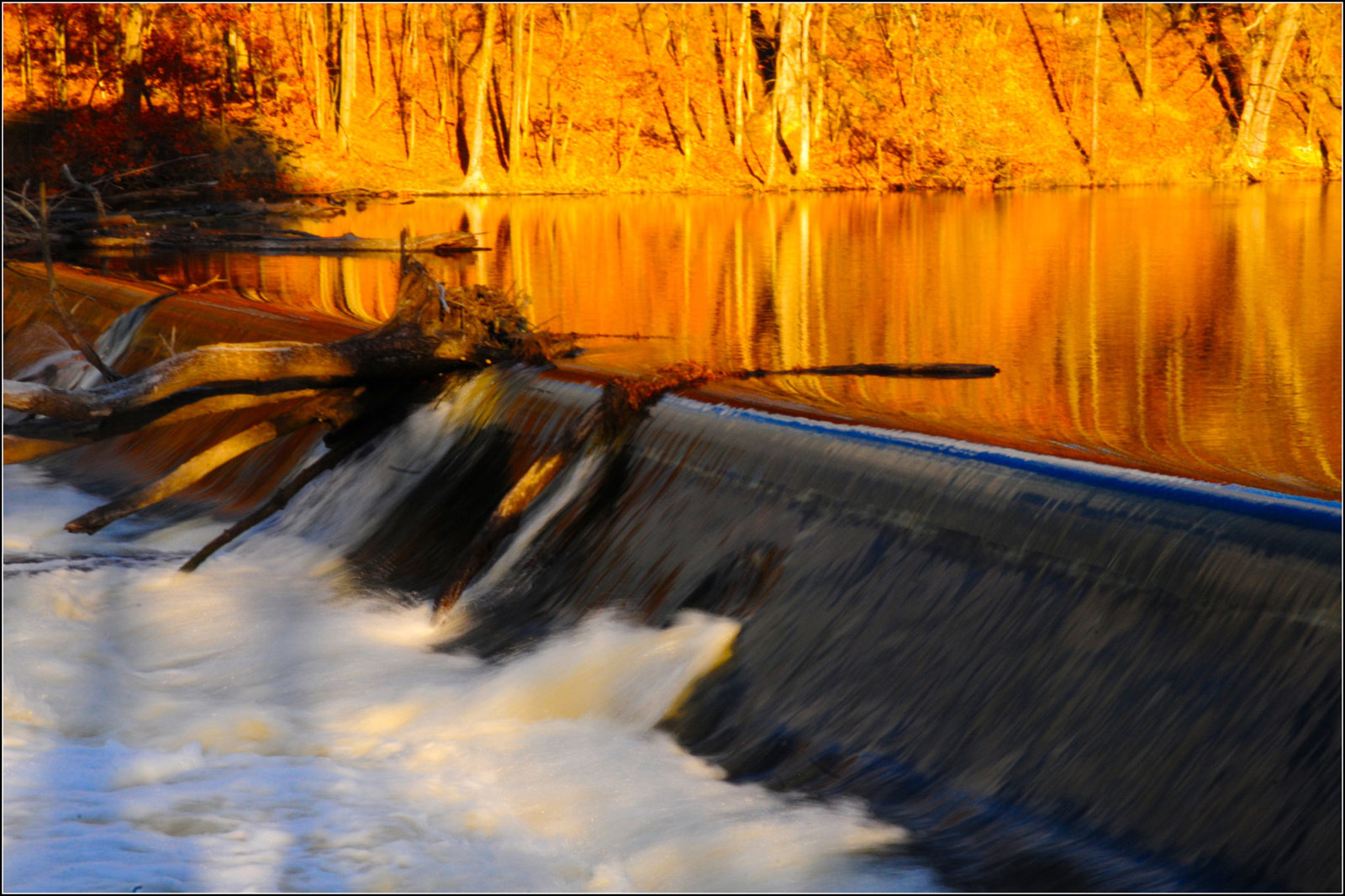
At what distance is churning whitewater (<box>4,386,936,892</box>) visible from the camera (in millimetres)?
4227

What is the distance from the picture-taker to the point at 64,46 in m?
28.0

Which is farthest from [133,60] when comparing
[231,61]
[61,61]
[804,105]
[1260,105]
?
[1260,105]

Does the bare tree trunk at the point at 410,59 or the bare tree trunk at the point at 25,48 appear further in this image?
the bare tree trunk at the point at 410,59

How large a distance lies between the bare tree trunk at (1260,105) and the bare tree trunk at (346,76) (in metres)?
20.2

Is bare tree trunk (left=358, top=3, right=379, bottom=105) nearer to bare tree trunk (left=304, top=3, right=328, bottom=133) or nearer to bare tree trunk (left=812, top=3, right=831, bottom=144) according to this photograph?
bare tree trunk (left=304, top=3, right=328, bottom=133)

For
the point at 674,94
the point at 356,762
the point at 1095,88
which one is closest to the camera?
the point at 356,762

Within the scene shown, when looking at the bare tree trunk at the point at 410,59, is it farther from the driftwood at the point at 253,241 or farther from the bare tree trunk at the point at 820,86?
the driftwood at the point at 253,241

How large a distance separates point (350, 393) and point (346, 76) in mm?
23930

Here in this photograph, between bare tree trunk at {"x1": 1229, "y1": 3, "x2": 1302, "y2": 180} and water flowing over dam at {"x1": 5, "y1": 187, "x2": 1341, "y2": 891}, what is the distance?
3053 centimetres

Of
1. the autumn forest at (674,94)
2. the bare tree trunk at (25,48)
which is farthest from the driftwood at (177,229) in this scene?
the bare tree trunk at (25,48)

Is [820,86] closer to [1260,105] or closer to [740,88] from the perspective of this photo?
[740,88]

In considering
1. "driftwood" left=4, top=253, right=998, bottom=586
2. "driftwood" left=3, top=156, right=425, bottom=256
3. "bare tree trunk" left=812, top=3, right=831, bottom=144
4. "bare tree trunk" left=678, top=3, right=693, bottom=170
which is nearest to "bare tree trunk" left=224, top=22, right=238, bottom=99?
"driftwood" left=3, top=156, right=425, bottom=256

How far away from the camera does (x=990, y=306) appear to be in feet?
36.6

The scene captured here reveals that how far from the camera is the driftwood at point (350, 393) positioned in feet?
21.8
